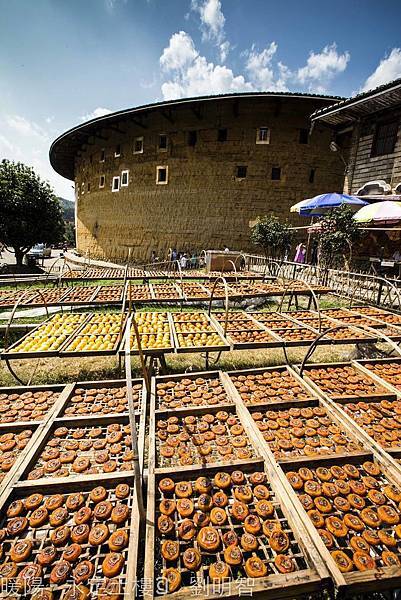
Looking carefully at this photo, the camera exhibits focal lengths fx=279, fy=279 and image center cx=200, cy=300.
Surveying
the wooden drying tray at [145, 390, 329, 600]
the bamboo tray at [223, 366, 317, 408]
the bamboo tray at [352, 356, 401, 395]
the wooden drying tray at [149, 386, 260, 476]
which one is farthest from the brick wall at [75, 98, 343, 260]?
the wooden drying tray at [145, 390, 329, 600]

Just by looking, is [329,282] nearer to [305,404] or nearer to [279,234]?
[279,234]

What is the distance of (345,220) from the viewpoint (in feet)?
28.0

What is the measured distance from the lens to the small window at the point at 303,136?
18034mm

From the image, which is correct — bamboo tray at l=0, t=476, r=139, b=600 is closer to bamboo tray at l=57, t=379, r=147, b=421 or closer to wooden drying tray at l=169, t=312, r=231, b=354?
bamboo tray at l=57, t=379, r=147, b=421

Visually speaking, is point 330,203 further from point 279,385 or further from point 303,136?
point 303,136

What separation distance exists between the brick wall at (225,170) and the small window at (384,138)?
7814mm

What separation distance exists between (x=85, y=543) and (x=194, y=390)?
1.56 meters

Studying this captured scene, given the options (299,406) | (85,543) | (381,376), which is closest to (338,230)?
(381,376)

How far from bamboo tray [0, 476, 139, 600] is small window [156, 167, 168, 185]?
2016 centimetres

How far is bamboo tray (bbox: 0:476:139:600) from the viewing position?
4.33 ft

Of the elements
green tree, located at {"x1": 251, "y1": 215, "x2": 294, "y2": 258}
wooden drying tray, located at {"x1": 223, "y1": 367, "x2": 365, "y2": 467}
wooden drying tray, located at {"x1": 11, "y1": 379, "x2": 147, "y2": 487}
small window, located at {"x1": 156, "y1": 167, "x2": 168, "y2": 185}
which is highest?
small window, located at {"x1": 156, "y1": 167, "x2": 168, "y2": 185}

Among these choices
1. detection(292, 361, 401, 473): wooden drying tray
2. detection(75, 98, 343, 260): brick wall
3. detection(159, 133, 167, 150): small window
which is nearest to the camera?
detection(292, 361, 401, 473): wooden drying tray

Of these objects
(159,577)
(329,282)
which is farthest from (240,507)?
(329,282)

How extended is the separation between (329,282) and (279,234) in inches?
166
